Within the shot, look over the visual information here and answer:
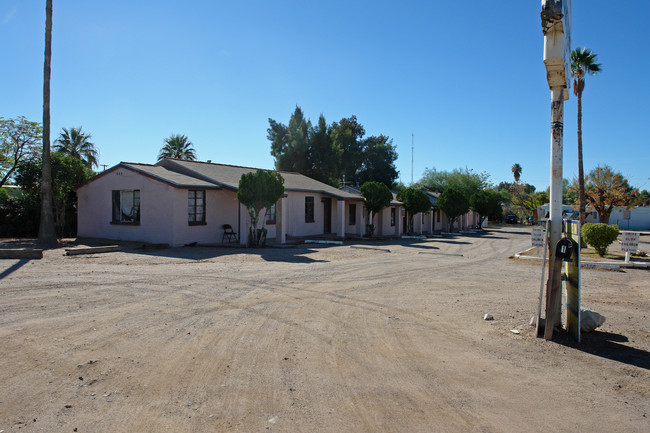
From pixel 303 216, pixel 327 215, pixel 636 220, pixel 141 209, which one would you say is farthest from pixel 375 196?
pixel 636 220

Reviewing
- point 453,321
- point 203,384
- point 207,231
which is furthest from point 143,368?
point 207,231

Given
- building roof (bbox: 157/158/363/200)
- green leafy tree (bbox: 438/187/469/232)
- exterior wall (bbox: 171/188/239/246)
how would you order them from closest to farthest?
1. exterior wall (bbox: 171/188/239/246)
2. building roof (bbox: 157/158/363/200)
3. green leafy tree (bbox: 438/187/469/232)

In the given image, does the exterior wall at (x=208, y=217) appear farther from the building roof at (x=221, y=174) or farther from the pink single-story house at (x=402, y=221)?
the pink single-story house at (x=402, y=221)

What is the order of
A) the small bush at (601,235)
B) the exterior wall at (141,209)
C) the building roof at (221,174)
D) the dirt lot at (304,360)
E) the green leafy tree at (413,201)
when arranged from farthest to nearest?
the green leafy tree at (413,201) < the building roof at (221,174) < the exterior wall at (141,209) < the small bush at (601,235) < the dirt lot at (304,360)

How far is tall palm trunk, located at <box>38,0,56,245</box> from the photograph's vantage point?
59.7 feet

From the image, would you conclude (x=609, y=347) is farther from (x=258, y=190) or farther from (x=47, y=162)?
(x=47, y=162)

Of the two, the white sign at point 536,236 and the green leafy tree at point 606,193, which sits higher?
the green leafy tree at point 606,193

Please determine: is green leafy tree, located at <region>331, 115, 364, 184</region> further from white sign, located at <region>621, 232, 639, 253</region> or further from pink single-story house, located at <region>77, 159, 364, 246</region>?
white sign, located at <region>621, 232, 639, 253</region>

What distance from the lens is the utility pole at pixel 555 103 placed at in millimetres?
5770

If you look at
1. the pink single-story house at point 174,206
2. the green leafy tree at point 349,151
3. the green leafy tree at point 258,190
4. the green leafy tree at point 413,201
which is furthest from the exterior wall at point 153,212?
the green leafy tree at point 349,151

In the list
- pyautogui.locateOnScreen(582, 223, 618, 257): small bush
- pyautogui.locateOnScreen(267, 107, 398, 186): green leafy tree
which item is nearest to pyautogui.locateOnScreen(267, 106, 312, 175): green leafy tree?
pyautogui.locateOnScreen(267, 107, 398, 186): green leafy tree

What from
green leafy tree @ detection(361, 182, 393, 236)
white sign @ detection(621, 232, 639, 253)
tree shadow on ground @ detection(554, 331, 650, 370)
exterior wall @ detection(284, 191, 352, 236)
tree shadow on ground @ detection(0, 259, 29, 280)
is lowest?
tree shadow on ground @ detection(554, 331, 650, 370)

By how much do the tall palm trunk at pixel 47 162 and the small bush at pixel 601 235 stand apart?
21.6 metres

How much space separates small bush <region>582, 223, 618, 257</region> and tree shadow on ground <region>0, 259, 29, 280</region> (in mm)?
19007
